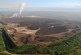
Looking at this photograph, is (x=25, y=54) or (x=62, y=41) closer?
(x=25, y=54)

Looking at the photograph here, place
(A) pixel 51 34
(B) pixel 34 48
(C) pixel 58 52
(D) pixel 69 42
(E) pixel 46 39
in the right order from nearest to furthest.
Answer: (C) pixel 58 52 → (B) pixel 34 48 → (D) pixel 69 42 → (E) pixel 46 39 → (A) pixel 51 34

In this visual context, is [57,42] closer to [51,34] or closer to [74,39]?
[74,39]

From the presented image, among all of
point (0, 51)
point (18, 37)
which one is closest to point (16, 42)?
point (18, 37)

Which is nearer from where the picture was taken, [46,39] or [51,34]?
[46,39]

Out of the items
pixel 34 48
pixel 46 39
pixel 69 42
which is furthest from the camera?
pixel 46 39

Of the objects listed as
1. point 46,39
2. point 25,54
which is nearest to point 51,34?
point 46,39

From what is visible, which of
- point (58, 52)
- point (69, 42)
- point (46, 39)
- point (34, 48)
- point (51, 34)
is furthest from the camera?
point (51, 34)

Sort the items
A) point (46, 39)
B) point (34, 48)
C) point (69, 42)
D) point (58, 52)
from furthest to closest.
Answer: point (46, 39)
point (69, 42)
point (34, 48)
point (58, 52)

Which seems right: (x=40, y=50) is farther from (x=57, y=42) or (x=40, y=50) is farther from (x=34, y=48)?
(x=57, y=42)
